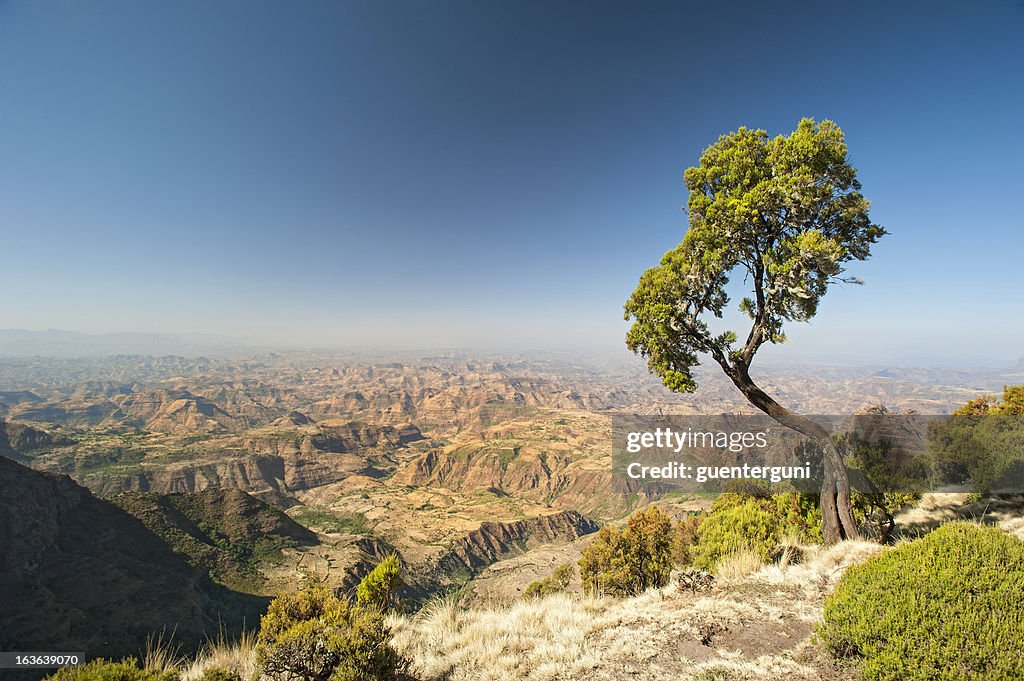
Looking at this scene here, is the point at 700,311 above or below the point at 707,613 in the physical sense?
above

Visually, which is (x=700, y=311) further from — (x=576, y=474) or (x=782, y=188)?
(x=576, y=474)

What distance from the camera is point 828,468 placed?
9.62m

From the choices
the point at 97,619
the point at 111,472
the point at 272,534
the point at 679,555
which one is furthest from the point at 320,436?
the point at 679,555

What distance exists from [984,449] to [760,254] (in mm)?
17695

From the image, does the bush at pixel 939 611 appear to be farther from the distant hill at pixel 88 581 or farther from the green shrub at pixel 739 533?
the distant hill at pixel 88 581

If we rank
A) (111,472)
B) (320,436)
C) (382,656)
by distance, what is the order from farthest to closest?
(320,436) → (111,472) → (382,656)

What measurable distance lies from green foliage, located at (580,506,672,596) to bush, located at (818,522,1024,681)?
16.4 meters

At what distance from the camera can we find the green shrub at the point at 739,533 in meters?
11.1

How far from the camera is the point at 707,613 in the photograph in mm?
6414

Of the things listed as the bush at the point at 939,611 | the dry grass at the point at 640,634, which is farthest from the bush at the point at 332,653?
the bush at the point at 939,611

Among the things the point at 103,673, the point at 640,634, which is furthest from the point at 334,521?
the point at 640,634

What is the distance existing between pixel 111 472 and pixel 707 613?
666ft

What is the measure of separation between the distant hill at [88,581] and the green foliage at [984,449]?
5234 centimetres
